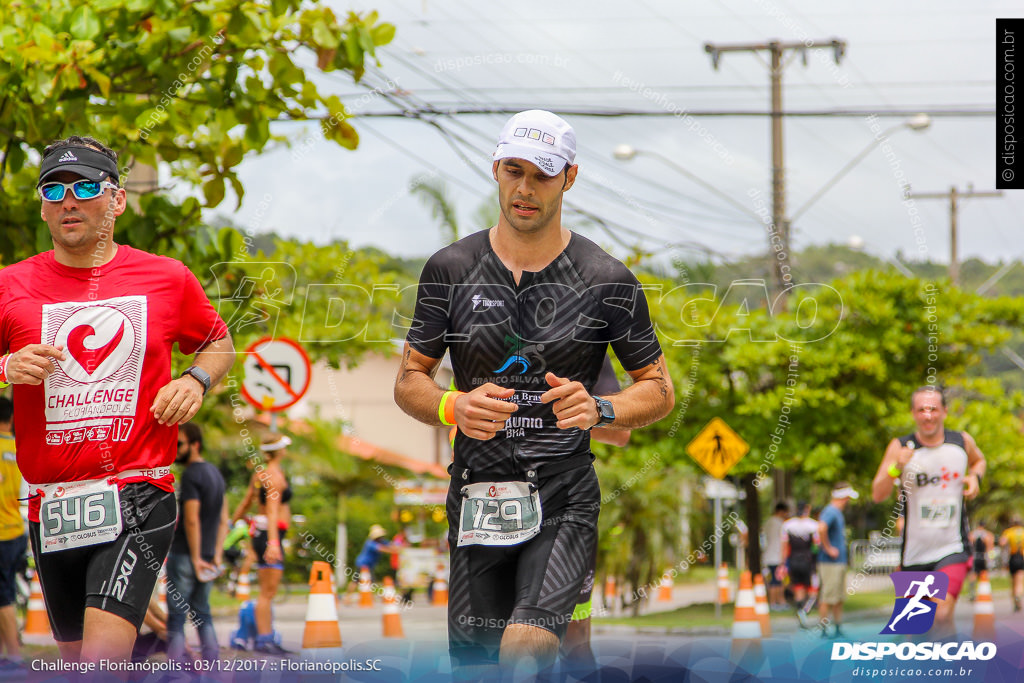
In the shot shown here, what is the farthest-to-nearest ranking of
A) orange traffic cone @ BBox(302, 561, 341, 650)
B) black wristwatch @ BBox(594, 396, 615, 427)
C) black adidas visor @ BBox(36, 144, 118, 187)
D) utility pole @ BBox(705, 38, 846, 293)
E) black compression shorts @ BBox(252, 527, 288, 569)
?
utility pole @ BBox(705, 38, 846, 293), black compression shorts @ BBox(252, 527, 288, 569), orange traffic cone @ BBox(302, 561, 341, 650), black adidas visor @ BBox(36, 144, 118, 187), black wristwatch @ BBox(594, 396, 615, 427)

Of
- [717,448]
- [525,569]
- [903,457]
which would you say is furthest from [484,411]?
[717,448]

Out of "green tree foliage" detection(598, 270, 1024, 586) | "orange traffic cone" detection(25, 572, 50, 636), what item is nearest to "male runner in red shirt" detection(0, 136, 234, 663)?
"orange traffic cone" detection(25, 572, 50, 636)

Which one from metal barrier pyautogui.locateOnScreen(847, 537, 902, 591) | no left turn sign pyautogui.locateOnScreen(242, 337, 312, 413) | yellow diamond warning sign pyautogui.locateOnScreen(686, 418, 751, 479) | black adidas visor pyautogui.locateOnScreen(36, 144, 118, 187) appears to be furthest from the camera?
metal barrier pyautogui.locateOnScreen(847, 537, 902, 591)

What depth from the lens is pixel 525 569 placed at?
12.0 feet

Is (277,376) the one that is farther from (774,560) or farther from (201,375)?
(774,560)

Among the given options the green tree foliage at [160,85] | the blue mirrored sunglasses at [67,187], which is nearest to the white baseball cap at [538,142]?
the blue mirrored sunglasses at [67,187]

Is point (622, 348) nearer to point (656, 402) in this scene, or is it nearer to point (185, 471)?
point (656, 402)

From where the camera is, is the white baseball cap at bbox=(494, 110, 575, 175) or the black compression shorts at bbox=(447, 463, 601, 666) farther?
the white baseball cap at bbox=(494, 110, 575, 175)

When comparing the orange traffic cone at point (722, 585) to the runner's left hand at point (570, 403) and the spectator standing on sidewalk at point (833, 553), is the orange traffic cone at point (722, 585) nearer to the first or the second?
the spectator standing on sidewalk at point (833, 553)

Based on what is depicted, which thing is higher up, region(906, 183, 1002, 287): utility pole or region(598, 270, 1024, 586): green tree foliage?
region(906, 183, 1002, 287): utility pole

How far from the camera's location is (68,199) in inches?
155

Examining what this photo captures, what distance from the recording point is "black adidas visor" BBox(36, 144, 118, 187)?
155 inches

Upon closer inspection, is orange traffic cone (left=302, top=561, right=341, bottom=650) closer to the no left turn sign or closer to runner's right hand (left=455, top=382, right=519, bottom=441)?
the no left turn sign

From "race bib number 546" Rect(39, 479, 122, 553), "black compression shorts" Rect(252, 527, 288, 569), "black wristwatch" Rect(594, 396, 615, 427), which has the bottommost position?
"black compression shorts" Rect(252, 527, 288, 569)
